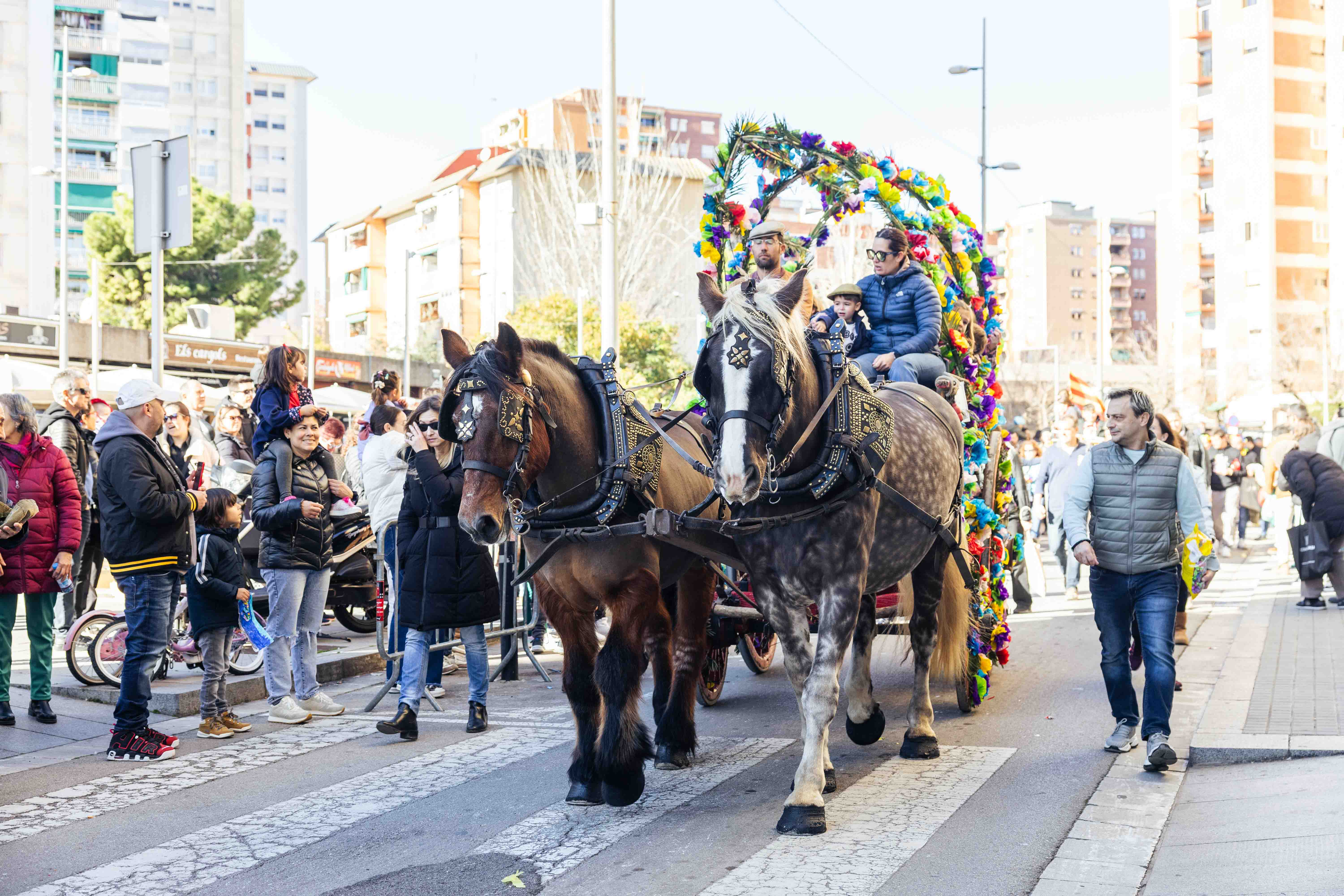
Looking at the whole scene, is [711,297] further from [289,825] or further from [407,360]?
[407,360]

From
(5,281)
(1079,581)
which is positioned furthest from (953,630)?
(5,281)

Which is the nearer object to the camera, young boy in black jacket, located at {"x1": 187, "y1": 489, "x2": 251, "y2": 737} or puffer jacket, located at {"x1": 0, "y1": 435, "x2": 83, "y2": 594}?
young boy in black jacket, located at {"x1": 187, "y1": 489, "x2": 251, "y2": 737}

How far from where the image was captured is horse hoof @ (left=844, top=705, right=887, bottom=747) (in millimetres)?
6699

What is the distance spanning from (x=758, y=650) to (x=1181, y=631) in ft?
12.7

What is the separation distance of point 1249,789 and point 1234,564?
1414 cm

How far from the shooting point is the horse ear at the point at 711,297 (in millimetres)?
5559

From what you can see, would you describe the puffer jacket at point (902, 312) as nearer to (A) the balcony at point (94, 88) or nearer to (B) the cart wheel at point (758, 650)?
(B) the cart wheel at point (758, 650)

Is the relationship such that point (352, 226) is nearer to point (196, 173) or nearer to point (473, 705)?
point (196, 173)

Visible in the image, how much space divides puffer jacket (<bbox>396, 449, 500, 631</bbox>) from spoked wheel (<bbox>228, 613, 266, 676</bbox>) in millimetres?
2078

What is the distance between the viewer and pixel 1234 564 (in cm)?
1898

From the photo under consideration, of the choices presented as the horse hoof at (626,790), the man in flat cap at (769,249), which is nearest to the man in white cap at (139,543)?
the horse hoof at (626,790)

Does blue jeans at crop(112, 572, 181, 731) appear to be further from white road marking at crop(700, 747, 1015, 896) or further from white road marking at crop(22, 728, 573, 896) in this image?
Answer: white road marking at crop(700, 747, 1015, 896)

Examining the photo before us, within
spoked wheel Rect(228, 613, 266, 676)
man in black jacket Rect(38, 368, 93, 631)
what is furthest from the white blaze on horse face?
man in black jacket Rect(38, 368, 93, 631)

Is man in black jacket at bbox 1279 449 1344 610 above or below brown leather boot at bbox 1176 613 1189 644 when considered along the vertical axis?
above
